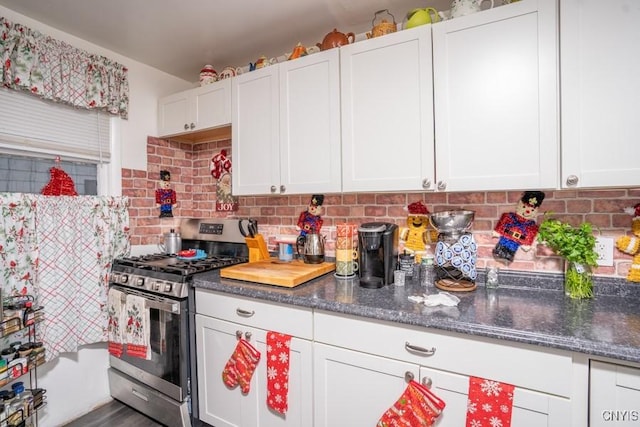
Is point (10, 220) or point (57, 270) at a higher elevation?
point (10, 220)

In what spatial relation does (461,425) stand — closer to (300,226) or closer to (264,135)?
(300,226)

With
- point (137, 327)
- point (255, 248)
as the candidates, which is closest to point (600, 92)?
point (255, 248)

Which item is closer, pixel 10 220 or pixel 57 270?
pixel 10 220

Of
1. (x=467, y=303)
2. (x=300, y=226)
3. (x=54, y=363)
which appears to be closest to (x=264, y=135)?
(x=300, y=226)

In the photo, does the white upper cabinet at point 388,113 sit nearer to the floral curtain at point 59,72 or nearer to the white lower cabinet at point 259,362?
the white lower cabinet at point 259,362

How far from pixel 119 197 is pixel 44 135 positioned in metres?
0.56

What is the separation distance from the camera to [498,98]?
1.39 m

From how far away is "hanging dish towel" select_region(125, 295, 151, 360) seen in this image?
1.93 metres

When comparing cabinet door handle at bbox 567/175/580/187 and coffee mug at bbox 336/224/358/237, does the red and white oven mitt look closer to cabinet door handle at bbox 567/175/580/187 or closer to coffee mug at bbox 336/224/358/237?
coffee mug at bbox 336/224/358/237

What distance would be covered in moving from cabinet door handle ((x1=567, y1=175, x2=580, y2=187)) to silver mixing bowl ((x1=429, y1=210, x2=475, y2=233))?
46 cm

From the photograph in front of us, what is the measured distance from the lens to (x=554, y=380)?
1.03m

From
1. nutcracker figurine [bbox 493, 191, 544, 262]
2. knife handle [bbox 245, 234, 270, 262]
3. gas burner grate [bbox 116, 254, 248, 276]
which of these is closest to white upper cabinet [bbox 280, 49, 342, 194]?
knife handle [bbox 245, 234, 270, 262]

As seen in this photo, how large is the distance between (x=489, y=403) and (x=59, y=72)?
2.87 metres

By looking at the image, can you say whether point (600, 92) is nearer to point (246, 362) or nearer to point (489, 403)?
point (489, 403)
